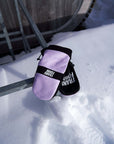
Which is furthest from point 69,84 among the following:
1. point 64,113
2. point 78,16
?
point 78,16

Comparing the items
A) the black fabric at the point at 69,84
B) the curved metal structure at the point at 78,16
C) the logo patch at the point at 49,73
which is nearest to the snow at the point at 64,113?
the black fabric at the point at 69,84

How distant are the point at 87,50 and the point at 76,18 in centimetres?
130

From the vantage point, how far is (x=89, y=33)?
1.92 m

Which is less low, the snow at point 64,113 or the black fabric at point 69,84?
the black fabric at point 69,84

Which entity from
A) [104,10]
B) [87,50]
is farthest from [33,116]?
[104,10]

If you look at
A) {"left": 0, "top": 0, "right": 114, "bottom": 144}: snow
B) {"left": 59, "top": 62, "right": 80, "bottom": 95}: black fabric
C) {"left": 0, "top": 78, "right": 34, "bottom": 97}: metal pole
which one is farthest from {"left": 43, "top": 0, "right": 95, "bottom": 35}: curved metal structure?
{"left": 0, "top": 78, "right": 34, "bottom": 97}: metal pole

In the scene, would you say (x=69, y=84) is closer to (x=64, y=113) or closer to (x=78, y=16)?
(x=64, y=113)

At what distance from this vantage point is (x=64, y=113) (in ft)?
3.46

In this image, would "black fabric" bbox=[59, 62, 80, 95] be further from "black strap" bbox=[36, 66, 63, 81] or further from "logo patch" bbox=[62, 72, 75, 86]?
"black strap" bbox=[36, 66, 63, 81]

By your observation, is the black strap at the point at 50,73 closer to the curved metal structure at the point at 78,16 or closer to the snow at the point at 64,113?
the snow at the point at 64,113

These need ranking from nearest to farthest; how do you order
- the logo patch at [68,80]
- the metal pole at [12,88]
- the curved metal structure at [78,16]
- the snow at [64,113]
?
the metal pole at [12,88], the logo patch at [68,80], the snow at [64,113], the curved metal structure at [78,16]

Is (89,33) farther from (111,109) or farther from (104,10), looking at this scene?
(104,10)

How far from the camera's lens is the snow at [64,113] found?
3.13ft

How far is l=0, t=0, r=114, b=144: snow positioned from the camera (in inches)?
37.5
